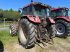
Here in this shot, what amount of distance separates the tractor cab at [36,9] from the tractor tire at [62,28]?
2002 millimetres

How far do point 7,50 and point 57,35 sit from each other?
16.7ft

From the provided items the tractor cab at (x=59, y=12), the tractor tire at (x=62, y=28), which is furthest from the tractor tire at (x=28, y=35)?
the tractor cab at (x=59, y=12)

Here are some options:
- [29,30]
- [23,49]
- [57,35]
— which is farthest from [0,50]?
[57,35]

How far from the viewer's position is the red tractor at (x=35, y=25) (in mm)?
7750

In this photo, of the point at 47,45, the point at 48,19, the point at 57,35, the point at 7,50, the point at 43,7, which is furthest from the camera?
the point at 57,35

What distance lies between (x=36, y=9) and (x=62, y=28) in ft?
10.9

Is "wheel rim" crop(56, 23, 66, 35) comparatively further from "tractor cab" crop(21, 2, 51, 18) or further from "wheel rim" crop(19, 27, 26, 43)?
"wheel rim" crop(19, 27, 26, 43)

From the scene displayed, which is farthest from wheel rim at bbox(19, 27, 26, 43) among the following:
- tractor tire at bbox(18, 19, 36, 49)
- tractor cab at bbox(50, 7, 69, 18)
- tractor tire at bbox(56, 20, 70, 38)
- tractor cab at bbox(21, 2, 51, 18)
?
tractor cab at bbox(50, 7, 69, 18)

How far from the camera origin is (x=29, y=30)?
25.3 feet

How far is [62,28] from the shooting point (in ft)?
37.9

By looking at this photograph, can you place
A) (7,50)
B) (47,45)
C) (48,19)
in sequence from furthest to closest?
(48,19) → (47,45) → (7,50)

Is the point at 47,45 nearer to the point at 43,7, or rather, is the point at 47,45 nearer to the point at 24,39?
the point at 24,39

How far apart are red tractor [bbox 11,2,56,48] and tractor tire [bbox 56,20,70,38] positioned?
2000 mm

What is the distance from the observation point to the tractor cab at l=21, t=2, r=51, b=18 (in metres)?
8.85
